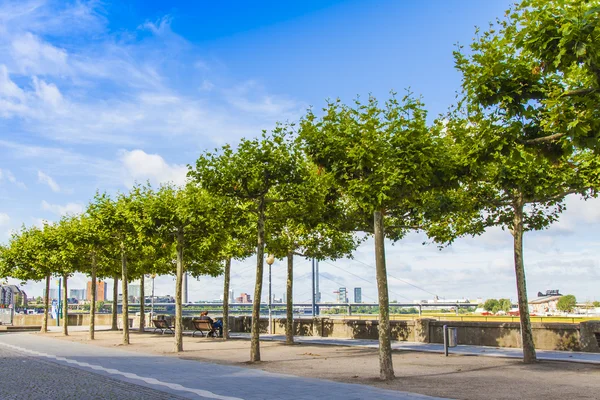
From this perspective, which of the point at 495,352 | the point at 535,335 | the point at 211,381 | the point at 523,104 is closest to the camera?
the point at 523,104

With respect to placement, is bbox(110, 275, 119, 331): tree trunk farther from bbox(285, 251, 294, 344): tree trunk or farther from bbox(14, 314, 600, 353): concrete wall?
bbox(285, 251, 294, 344): tree trunk

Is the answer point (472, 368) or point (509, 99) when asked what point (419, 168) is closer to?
point (509, 99)

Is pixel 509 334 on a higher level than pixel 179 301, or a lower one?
lower

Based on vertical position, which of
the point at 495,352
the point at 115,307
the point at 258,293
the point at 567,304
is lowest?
the point at 495,352

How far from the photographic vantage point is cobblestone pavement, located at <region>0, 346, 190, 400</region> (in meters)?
11.6

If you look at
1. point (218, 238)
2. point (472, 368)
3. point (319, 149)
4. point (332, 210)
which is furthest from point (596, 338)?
Result: point (218, 238)

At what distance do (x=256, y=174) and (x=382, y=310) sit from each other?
590cm

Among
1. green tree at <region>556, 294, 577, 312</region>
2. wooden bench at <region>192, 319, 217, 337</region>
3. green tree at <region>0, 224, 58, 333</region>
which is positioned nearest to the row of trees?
wooden bench at <region>192, 319, 217, 337</region>

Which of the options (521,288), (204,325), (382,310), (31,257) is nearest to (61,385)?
(382,310)

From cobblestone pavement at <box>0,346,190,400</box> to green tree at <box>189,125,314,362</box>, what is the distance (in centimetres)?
523

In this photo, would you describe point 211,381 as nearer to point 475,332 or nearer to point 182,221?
point 182,221

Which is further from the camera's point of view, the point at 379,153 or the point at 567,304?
the point at 567,304

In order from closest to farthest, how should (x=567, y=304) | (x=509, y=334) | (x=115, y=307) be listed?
(x=509, y=334)
(x=115, y=307)
(x=567, y=304)

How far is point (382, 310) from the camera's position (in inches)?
565
